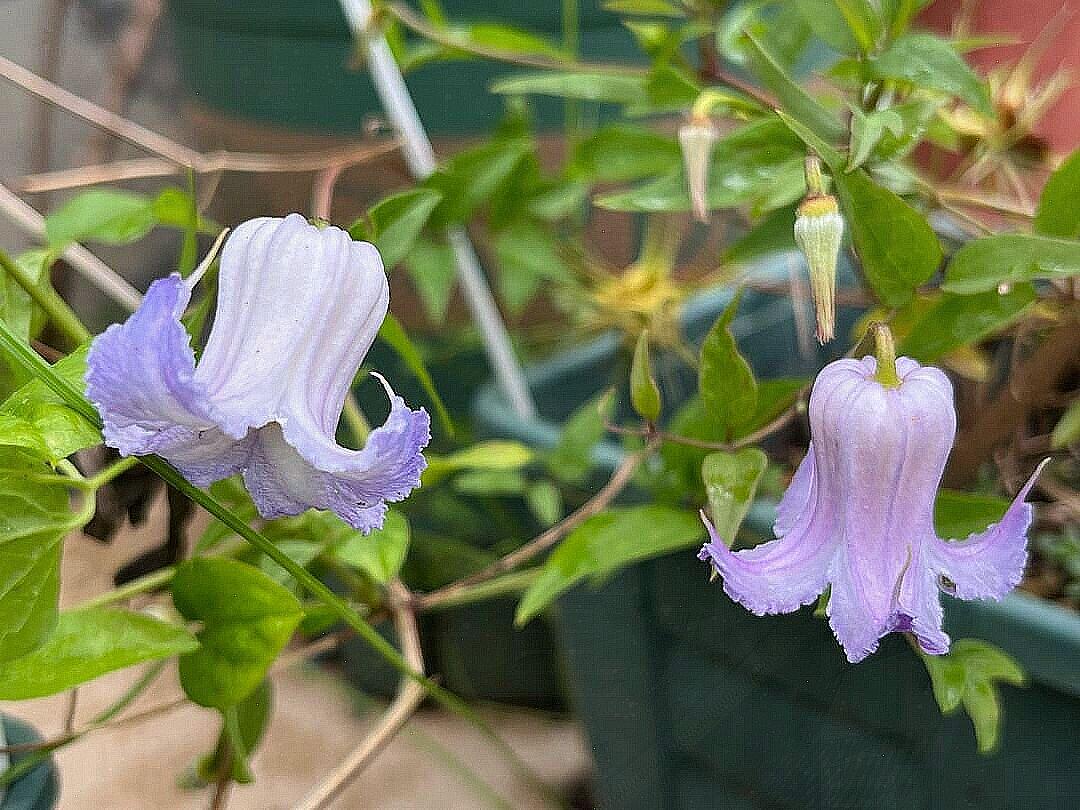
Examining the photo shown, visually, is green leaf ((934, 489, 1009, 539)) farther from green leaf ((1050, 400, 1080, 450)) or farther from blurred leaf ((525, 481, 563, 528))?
blurred leaf ((525, 481, 563, 528))

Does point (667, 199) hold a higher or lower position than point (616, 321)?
higher

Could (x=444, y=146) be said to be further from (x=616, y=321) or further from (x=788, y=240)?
(x=788, y=240)

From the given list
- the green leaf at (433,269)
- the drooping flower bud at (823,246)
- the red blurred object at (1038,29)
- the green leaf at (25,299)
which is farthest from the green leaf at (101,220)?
the red blurred object at (1038,29)

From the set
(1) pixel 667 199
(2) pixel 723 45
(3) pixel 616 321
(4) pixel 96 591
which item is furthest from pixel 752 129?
(3) pixel 616 321

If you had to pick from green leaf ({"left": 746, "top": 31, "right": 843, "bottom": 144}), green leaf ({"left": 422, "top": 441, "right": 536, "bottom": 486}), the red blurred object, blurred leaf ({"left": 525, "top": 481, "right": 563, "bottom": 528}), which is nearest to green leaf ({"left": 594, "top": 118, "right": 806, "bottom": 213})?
green leaf ({"left": 746, "top": 31, "right": 843, "bottom": 144})

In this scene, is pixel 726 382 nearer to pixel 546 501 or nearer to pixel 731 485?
pixel 731 485

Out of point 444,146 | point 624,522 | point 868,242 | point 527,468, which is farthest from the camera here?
point 444,146
